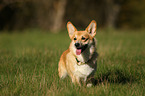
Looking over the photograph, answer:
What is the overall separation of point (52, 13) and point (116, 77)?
14.6m

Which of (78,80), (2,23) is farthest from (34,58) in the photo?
(2,23)

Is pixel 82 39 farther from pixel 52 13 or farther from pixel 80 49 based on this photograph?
pixel 52 13

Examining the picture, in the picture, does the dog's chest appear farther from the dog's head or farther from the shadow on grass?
the shadow on grass

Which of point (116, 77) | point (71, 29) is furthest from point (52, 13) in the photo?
point (116, 77)

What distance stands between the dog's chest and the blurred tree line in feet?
42.0

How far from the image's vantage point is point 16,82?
3490 mm

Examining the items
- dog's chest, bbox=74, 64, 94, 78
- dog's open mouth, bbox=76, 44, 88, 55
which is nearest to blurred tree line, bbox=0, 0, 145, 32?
dog's open mouth, bbox=76, 44, 88, 55

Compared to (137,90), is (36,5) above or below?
above

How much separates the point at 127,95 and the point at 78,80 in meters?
0.89

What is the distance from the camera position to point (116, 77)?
389 cm

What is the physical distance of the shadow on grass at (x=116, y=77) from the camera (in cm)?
387

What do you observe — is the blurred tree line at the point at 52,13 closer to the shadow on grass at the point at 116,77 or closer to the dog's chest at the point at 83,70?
the shadow on grass at the point at 116,77

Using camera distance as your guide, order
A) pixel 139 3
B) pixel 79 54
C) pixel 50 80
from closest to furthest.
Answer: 1. pixel 79 54
2. pixel 50 80
3. pixel 139 3

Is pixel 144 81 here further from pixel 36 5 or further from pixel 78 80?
pixel 36 5
